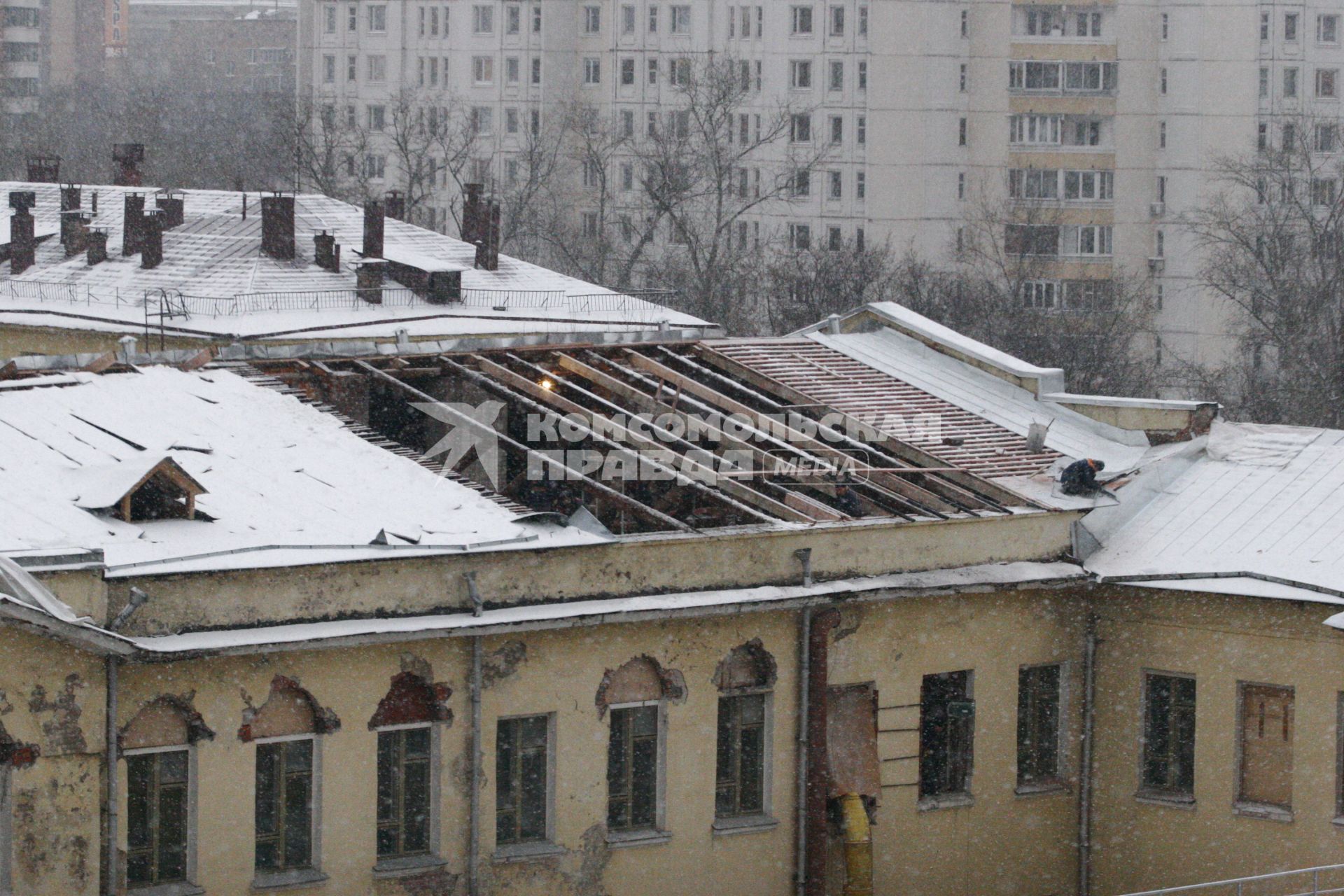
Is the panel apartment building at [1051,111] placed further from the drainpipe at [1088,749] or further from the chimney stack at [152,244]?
the drainpipe at [1088,749]

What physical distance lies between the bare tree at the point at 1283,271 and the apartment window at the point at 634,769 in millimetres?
45065

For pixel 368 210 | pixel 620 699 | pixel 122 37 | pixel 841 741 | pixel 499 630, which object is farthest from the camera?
pixel 122 37

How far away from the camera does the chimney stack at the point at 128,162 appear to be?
192ft

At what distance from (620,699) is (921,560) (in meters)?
4.07

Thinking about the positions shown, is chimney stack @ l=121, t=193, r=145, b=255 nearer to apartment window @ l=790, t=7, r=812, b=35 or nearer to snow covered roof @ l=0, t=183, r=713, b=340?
snow covered roof @ l=0, t=183, r=713, b=340

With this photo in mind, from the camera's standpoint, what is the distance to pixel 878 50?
88750 mm

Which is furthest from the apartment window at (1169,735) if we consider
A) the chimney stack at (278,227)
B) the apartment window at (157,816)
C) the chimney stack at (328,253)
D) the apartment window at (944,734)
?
the chimney stack at (278,227)

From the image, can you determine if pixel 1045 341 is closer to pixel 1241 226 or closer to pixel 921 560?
pixel 1241 226

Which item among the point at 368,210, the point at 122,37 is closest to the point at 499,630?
the point at 368,210

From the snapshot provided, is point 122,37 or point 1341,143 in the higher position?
point 122,37

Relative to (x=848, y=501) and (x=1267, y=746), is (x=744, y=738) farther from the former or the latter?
(x=1267, y=746)

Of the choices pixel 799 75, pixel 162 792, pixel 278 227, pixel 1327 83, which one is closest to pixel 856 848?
pixel 162 792

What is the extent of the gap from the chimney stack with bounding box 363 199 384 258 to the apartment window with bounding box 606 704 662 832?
22151 millimetres

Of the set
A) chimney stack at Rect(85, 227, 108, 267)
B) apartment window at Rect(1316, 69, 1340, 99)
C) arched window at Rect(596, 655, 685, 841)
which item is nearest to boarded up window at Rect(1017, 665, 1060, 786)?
arched window at Rect(596, 655, 685, 841)
